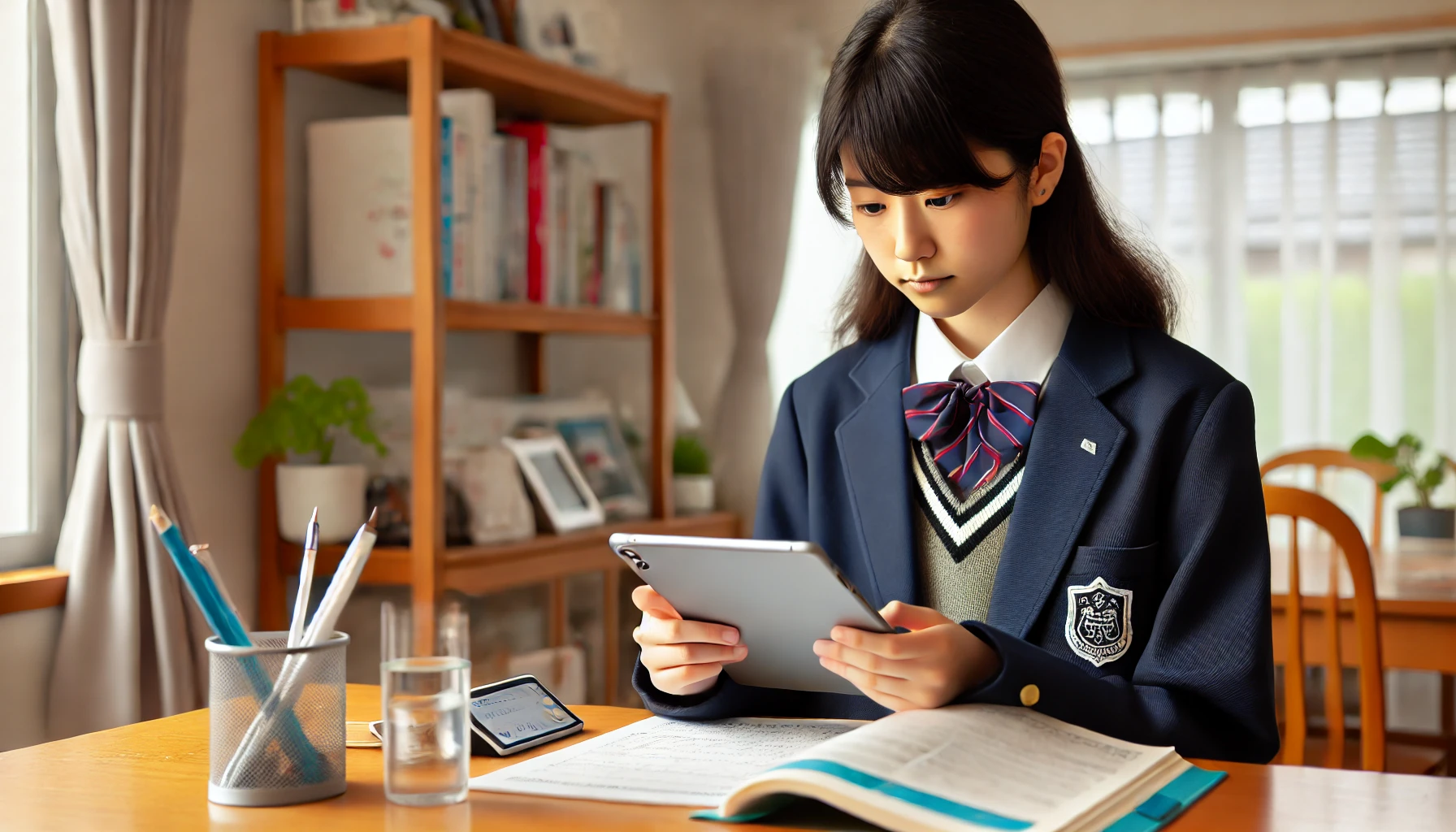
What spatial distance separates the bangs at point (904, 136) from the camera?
1.05 meters

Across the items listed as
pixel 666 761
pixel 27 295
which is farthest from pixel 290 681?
pixel 27 295

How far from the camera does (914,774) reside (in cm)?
77

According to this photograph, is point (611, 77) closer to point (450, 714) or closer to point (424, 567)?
point (424, 567)

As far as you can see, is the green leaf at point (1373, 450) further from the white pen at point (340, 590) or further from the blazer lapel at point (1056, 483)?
the white pen at point (340, 590)

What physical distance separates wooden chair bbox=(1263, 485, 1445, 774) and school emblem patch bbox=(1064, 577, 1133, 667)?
0.87 metres

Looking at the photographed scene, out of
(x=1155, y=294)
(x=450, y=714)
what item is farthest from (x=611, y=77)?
(x=450, y=714)

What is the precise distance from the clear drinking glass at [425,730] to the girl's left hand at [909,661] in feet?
0.81

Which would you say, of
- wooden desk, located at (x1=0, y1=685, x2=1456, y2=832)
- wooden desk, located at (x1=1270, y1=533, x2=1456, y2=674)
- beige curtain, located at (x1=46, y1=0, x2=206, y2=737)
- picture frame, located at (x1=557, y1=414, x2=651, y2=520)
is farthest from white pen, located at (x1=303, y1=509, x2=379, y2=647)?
picture frame, located at (x1=557, y1=414, x2=651, y2=520)

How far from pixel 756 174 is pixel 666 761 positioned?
3.01 m

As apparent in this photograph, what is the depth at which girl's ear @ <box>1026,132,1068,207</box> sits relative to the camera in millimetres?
1128

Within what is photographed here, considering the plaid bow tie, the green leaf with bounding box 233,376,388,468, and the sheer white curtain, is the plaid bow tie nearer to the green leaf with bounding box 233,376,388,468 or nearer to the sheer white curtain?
the green leaf with bounding box 233,376,388,468

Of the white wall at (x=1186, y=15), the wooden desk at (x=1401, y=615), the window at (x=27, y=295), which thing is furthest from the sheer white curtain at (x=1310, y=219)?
the window at (x=27, y=295)

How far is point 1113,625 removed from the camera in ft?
3.60

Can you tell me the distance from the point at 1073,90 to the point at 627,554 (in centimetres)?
322
